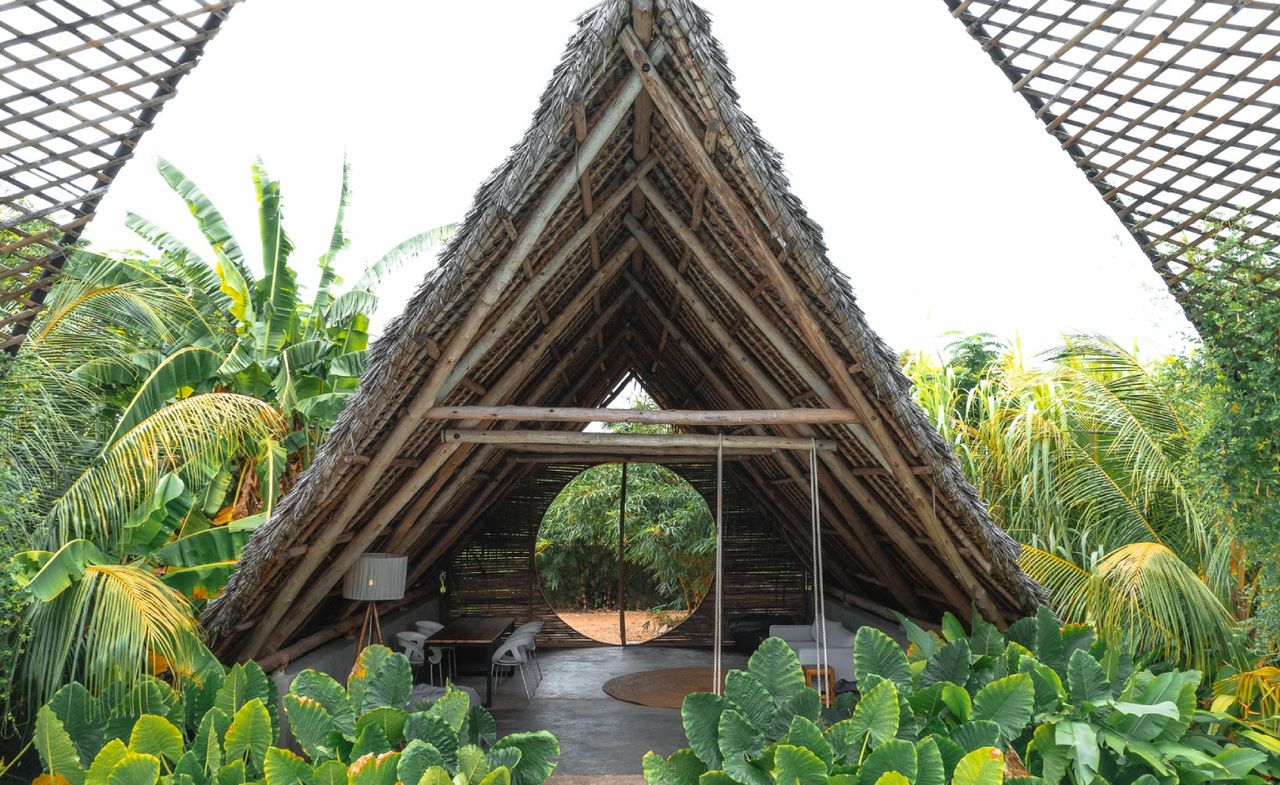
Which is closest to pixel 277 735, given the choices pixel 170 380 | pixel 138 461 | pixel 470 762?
pixel 470 762

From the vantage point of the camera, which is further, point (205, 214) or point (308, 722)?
point (205, 214)

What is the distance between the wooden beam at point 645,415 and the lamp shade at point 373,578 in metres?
1.25

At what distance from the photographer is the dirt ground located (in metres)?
13.4

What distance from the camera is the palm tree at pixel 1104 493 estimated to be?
4855 mm

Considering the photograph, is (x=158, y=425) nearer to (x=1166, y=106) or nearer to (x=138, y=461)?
(x=138, y=461)

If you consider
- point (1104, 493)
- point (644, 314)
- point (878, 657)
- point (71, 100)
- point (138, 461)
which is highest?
point (644, 314)

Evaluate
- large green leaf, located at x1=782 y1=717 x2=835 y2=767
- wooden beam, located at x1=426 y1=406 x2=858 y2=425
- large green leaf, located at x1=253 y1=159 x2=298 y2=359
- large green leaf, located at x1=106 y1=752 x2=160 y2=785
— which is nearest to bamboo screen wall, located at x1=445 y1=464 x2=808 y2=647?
large green leaf, located at x1=253 y1=159 x2=298 y2=359

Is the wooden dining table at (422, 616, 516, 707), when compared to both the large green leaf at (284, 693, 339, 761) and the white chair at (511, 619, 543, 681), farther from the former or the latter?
the large green leaf at (284, 693, 339, 761)

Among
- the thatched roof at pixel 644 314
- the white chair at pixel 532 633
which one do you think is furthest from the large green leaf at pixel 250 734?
the white chair at pixel 532 633

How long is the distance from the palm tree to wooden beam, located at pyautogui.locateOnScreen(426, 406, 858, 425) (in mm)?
1756

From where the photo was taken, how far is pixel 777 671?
3848 mm

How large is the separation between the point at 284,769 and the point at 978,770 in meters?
2.29

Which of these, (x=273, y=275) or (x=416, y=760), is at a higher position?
(x=273, y=275)

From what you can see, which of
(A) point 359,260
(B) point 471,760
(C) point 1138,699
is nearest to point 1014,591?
(C) point 1138,699
